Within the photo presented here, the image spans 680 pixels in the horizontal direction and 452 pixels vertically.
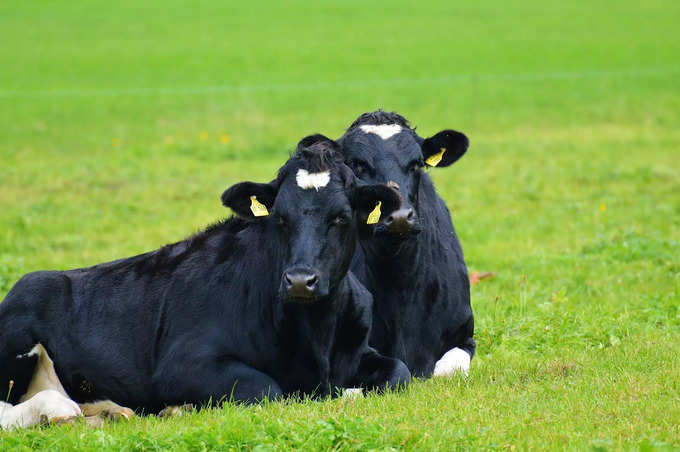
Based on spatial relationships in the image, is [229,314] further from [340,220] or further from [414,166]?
[414,166]

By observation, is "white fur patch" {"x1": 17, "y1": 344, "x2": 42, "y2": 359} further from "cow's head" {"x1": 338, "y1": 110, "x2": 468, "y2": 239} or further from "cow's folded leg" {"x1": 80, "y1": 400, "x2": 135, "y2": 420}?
"cow's head" {"x1": 338, "y1": 110, "x2": 468, "y2": 239}

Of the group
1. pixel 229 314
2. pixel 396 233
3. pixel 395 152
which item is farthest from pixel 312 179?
pixel 395 152

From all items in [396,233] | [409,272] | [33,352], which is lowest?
[33,352]

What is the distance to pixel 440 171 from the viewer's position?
1984 centimetres

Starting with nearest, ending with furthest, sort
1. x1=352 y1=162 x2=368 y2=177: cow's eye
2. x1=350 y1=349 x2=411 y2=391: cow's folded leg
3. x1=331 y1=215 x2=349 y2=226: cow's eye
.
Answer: x1=331 y1=215 x2=349 y2=226: cow's eye → x1=350 y1=349 x2=411 y2=391: cow's folded leg → x1=352 y1=162 x2=368 y2=177: cow's eye

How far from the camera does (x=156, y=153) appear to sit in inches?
869

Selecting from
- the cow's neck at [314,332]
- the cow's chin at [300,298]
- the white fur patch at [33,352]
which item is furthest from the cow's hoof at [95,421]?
the cow's chin at [300,298]

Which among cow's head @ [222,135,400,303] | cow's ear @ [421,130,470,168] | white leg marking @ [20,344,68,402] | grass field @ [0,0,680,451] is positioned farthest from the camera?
cow's ear @ [421,130,470,168]

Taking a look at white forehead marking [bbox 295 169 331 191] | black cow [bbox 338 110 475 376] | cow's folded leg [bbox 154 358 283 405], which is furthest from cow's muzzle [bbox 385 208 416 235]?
cow's folded leg [bbox 154 358 283 405]

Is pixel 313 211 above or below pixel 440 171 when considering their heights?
above

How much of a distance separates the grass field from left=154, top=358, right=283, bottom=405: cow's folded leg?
0.98 ft

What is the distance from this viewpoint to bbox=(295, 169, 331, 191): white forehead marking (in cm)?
680

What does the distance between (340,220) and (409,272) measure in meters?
1.60

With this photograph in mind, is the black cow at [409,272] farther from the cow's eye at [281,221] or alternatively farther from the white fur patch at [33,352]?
the white fur patch at [33,352]
